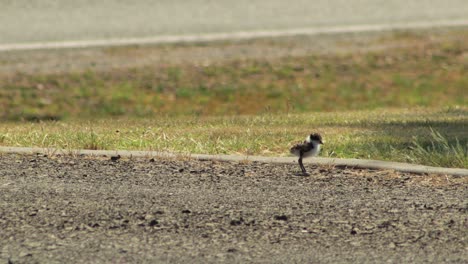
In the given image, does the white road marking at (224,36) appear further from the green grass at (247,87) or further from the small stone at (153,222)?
the small stone at (153,222)

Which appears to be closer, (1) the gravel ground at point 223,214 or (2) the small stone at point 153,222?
(1) the gravel ground at point 223,214

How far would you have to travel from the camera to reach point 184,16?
22.8 metres

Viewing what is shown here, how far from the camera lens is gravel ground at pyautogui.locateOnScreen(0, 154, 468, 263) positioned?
6340mm

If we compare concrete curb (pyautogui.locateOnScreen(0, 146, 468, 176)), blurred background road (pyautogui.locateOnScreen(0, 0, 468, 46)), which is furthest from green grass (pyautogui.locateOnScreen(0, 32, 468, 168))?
blurred background road (pyautogui.locateOnScreen(0, 0, 468, 46))

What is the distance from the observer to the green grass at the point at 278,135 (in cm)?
944

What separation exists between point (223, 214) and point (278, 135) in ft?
12.1

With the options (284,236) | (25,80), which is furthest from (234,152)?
(25,80)

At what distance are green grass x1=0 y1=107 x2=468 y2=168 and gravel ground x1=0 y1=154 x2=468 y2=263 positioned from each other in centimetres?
72

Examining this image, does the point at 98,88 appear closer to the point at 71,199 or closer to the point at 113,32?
the point at 113,32

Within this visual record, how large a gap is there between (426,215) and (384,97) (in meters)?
10.5

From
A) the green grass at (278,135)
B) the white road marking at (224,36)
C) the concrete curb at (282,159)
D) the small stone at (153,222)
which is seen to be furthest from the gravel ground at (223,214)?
the white road marking at (224,36)

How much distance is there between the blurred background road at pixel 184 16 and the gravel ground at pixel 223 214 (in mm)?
13000

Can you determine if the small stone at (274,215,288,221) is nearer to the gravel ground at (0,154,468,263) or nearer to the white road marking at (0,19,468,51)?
the gravel ground at (0,154,468,263)

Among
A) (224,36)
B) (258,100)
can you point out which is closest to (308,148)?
(258,100)
